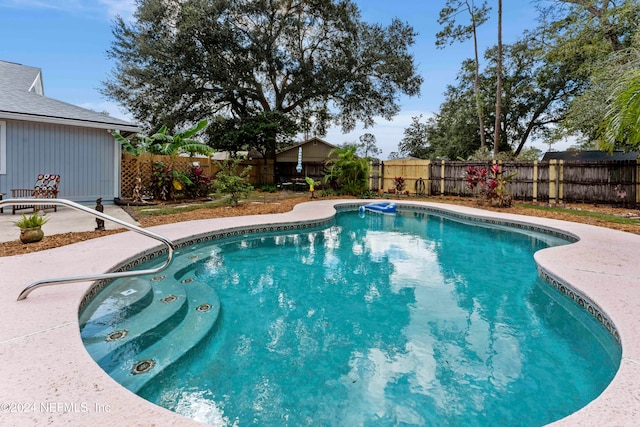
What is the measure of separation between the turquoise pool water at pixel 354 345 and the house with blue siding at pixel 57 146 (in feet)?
25.2

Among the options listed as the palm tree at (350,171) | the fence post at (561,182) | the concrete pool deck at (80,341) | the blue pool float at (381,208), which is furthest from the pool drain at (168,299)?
the fence post at (561,182)

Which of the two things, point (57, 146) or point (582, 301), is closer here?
point (582, 301)

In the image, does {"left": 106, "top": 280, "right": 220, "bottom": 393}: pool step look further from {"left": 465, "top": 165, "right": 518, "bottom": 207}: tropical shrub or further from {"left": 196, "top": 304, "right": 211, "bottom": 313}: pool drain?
{"left": 465, "top": 165, "right": 518, "bottom": 207}: tropical shrub

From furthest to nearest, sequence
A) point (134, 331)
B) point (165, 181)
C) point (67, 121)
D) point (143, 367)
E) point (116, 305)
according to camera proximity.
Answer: point (165, 181) < point (67, 121) < point (116, 305) < point (134, 331) < point (143, 367)

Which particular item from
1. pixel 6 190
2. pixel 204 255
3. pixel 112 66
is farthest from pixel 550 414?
pixel 112 66

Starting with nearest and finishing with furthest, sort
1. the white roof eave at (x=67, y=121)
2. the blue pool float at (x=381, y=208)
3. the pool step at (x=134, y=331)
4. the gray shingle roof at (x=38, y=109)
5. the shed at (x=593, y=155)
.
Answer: the pool step at (x=134, y=331) < the white roof eave at (x=67, y=121) < the gray shingle roof at (x=38, y=109) < the blue pool float at (x=381, y=208) < the shed at (x=593, y=155)

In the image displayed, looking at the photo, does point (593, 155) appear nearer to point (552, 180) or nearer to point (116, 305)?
point (552, 180)

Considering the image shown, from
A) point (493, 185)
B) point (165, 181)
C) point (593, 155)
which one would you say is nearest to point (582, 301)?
point (493, 185)

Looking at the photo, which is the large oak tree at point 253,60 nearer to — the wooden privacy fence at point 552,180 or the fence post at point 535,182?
the wooden privacy fence at point 552,180

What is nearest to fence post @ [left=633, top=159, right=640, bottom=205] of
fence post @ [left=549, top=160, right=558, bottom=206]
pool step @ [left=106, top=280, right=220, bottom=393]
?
fence post @ [left=549, top=160, right=558, bottom=206]

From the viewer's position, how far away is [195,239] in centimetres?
688

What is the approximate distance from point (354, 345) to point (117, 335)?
2320mm

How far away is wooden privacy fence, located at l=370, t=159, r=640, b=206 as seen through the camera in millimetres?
12617

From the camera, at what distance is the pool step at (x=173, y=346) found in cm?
272
